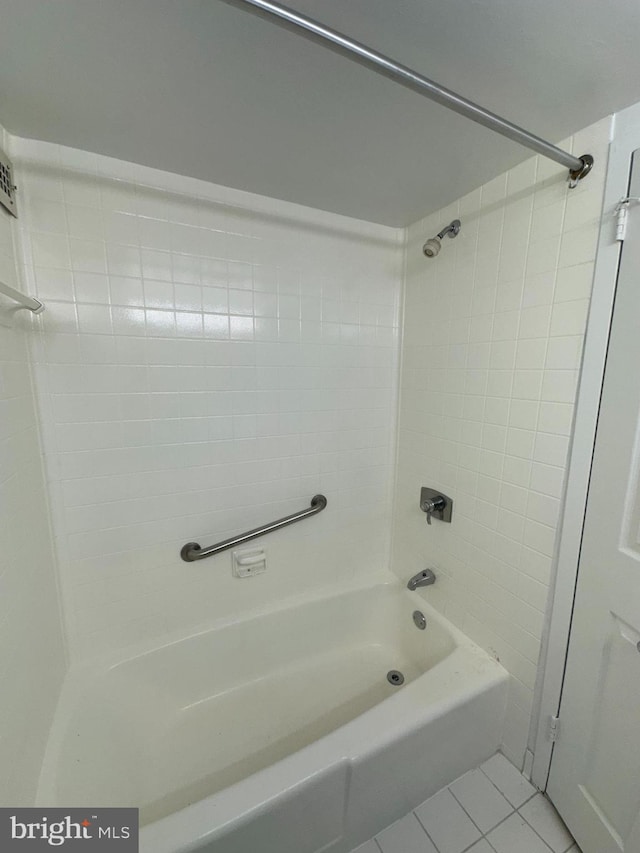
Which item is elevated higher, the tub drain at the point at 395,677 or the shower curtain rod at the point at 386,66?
the shower curtain rod at the point at 386,66

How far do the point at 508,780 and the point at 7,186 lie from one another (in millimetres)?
2468

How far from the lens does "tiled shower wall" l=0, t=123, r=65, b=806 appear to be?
2.51 feet

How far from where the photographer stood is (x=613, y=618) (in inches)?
35.1

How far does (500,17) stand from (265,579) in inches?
71.4

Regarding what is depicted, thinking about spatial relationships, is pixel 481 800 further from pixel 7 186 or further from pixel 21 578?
pixel 7 186

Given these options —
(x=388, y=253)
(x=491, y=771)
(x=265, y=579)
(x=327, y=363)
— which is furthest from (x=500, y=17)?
(x=491, y=771)

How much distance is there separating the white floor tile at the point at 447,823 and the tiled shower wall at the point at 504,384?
292mm

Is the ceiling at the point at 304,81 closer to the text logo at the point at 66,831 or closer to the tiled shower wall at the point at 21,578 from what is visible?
the tiled shower wall at the point at 21,578

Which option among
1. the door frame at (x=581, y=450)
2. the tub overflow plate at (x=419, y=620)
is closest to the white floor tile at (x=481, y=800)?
the door frame at (x=581, y=450)

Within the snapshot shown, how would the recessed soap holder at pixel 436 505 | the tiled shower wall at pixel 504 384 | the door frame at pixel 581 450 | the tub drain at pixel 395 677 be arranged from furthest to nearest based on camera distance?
the tub drain at pixel 395 677 → the recessed soap holder at pixel 436 505 → the tiled shower wall at pixel 504 384 → the door frame at pixel 581 450

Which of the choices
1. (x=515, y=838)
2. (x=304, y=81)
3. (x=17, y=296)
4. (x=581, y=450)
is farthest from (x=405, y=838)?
(x=304, y=81)

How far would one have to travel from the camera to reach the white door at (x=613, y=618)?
0.83 meters

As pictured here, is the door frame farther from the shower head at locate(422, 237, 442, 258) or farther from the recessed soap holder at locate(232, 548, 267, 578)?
the recessed soap holder at locate(232, 548, 267, 578)

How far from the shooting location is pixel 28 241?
1.02 metres
